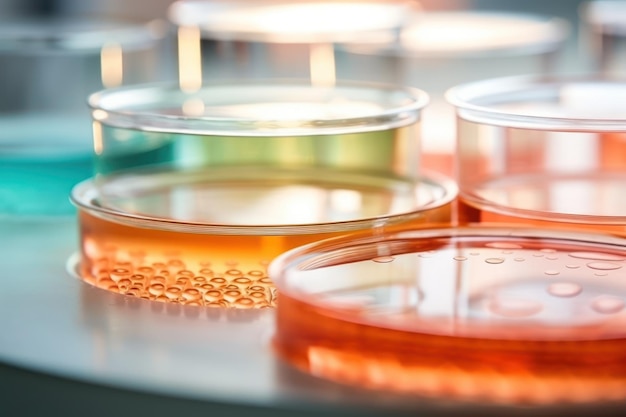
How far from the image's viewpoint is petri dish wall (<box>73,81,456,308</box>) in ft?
1.83

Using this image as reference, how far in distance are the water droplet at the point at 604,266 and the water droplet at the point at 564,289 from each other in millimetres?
25

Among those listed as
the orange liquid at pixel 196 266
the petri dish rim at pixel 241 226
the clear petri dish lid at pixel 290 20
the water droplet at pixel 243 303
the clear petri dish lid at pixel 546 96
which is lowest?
the water droplet at pixel 243 303

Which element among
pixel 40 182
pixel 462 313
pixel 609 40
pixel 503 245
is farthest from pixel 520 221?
pixel 609 40

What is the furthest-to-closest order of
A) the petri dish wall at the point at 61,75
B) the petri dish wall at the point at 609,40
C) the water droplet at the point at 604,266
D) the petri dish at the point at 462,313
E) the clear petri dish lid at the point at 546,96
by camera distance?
the petri dish wall at the point at 609,40 < the petri dish wall at the point at 61,75 < the clear petri dish lid at the point at 546,96 < the water droplet at the point at 604,266 < the petri dish at the point at 462,313

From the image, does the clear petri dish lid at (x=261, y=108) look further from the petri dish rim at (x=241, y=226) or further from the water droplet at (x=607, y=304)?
the water droplet at (x=607, y=304)

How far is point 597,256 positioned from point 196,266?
0.21m

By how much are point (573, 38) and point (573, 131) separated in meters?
0.98

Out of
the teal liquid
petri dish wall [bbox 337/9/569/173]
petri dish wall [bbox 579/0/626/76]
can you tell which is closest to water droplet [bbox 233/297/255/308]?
the teal liquid

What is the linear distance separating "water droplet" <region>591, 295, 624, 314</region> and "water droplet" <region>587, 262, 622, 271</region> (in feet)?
0.13

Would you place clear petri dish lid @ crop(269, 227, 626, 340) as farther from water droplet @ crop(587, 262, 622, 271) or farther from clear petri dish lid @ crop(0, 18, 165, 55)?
clear petri dish lid @ crop(0, 18, 165, 55)

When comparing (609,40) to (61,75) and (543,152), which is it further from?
(61,75)

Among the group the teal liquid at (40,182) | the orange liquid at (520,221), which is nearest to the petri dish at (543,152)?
the orange liquid at (520,221)

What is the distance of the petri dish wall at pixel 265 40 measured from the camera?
92 cm

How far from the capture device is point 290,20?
1028 millimetres
